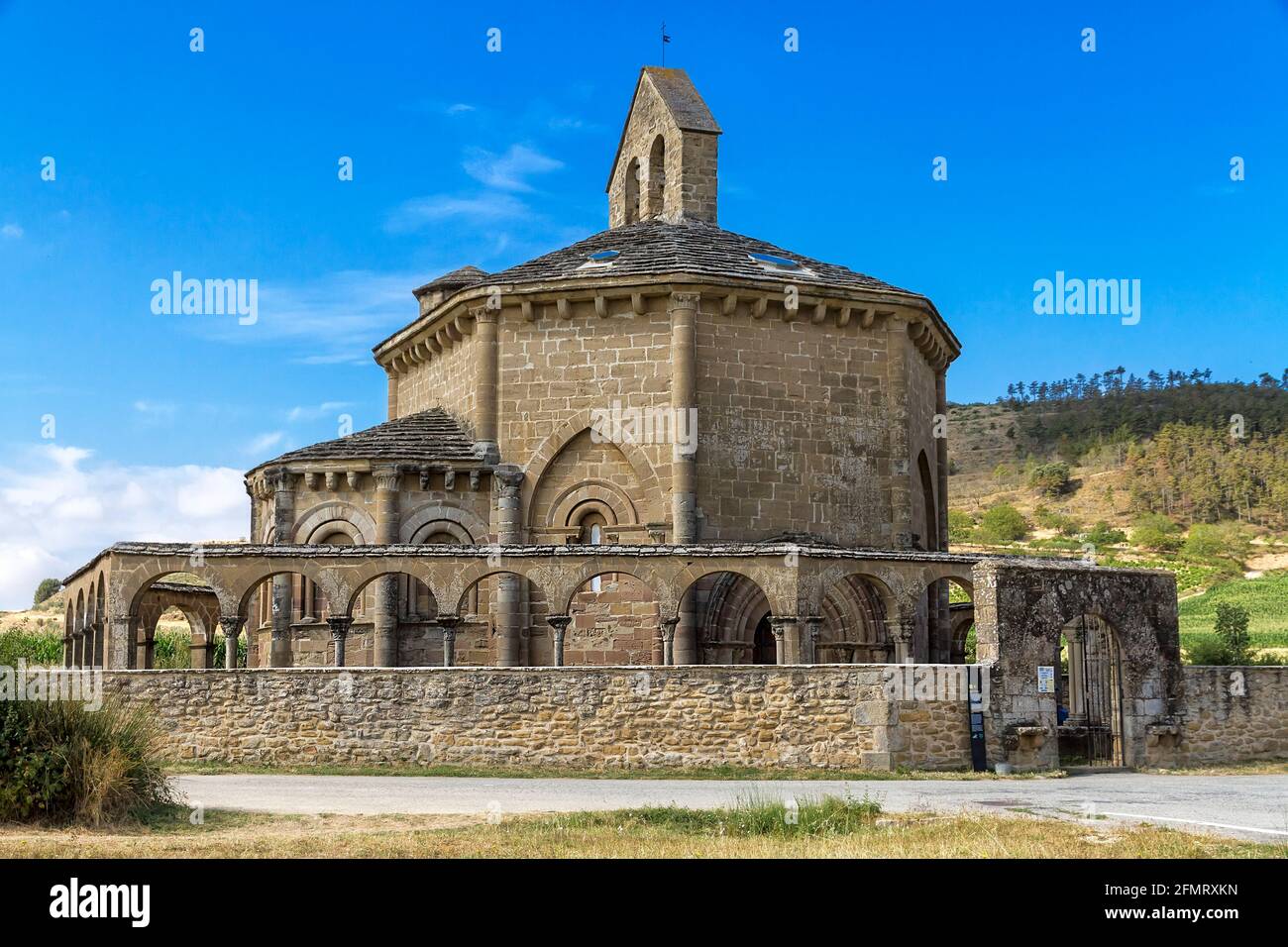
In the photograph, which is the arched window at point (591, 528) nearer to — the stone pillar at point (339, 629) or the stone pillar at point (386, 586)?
the stone pillar at point (386, 586)

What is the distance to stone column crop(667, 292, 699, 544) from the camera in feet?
86.6

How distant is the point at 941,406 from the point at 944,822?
21.8 meters

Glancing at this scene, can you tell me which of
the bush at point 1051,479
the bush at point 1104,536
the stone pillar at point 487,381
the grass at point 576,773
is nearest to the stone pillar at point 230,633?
the grass at point 576,773

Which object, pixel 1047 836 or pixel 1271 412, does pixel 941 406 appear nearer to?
pixel 1047 836

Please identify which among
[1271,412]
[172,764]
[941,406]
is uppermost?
[1271,412]

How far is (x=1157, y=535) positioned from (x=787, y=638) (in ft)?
193

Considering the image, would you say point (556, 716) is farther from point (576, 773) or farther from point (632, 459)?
point (632, 459)

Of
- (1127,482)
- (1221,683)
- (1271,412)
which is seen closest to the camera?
(1221,683)

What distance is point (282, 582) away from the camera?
28.2 meters

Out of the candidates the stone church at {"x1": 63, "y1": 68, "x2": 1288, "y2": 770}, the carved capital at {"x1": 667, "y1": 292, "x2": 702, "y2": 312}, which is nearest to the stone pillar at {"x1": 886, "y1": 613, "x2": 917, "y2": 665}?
the stone church at {"x1": 63, "y1": 68, "x2": 1288, "y2": 770}

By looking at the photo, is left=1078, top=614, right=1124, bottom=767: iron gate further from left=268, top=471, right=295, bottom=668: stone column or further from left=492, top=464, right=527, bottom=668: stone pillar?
left=268, top=471, right=295, bottom=668: stone column

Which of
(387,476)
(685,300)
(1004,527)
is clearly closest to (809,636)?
(685,300)
